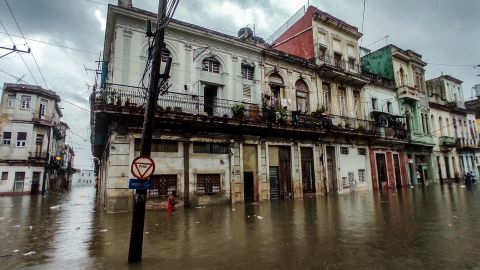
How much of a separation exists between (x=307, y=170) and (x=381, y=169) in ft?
30.1

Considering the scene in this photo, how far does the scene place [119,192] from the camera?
13625mm

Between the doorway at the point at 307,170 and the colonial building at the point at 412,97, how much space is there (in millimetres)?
13150

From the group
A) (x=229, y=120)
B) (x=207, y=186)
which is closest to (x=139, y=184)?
(x=207, y=186)

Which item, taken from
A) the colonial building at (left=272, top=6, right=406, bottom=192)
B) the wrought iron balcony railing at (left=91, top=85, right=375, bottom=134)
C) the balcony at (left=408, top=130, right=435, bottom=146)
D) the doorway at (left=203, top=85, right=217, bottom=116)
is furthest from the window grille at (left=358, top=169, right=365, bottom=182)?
the doorway at (left=203, top=85, right=217, bottom=116)

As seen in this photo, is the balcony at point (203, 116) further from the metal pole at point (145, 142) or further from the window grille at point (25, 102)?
the window grille at point (25, 102)

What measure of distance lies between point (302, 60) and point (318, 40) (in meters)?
3.13

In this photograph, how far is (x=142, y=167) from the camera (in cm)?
553

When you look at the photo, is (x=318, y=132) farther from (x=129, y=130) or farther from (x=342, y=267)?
(x=342, y=267)

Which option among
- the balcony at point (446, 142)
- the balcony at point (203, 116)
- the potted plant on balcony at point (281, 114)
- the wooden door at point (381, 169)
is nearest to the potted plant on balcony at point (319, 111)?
the balcony at point (203, 116)

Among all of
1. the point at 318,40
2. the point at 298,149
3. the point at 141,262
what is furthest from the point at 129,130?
the point at 318,40

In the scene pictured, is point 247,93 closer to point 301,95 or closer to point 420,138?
point 301,95

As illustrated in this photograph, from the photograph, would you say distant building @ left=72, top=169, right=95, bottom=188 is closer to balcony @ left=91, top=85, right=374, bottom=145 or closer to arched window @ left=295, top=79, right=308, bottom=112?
balcony @ left=91, top=85, right=374, bottom=145

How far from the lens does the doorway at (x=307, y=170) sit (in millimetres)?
20172

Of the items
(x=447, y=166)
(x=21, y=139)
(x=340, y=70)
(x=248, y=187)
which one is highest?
(x=340, y=70)
